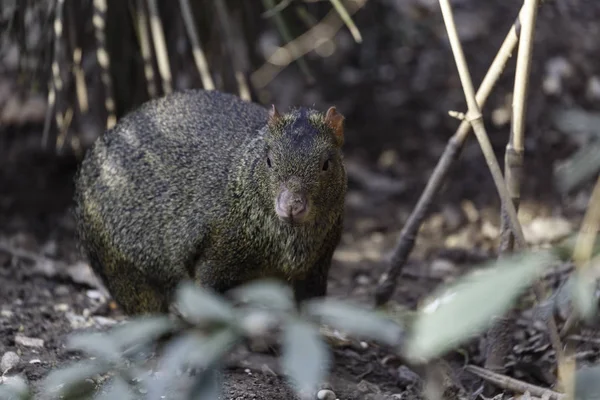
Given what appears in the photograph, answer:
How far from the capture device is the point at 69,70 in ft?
14.6

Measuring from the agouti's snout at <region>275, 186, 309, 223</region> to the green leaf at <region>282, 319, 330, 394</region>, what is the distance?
1.60 m

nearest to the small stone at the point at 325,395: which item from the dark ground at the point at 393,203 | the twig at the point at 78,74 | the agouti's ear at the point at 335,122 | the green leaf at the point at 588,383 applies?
the dark ground at the point at 393,203

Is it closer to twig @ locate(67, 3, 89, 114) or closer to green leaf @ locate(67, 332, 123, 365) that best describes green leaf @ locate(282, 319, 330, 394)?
green leaf @ locate(67, 332, 123, 365)

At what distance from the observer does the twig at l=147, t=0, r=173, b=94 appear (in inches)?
169

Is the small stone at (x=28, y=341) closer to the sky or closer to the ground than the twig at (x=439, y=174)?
closer to the ground

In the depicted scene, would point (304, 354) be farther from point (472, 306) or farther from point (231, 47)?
point (231, 47)

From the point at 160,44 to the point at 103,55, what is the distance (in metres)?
0.29

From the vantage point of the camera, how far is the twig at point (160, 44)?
430cm

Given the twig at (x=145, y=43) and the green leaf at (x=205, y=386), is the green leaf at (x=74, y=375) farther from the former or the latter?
the twig at (x=145, y=43)

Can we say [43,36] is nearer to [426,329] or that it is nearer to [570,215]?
[570,215]

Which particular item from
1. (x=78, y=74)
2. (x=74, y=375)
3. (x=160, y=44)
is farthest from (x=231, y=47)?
(x=74, y=375)

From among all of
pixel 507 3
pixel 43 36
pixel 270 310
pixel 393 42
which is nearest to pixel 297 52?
pixel 393 42

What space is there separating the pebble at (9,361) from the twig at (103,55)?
1.39m

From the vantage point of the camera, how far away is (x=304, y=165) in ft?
10.1
